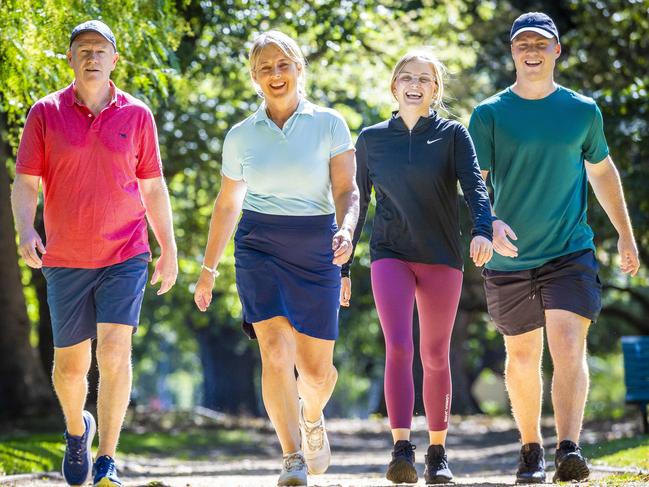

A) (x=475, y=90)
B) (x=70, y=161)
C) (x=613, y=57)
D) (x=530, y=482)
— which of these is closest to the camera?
(x=70, y=161)

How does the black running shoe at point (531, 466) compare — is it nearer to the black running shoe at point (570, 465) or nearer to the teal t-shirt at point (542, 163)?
the black running shoe at point (570, 465)

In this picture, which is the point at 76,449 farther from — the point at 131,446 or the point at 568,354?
the point at 131,446

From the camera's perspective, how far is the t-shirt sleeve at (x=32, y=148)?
693cm

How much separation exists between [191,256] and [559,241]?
16.1m

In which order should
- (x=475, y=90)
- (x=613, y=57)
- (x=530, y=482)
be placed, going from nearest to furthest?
1. (x=530, y=482)
2. (x=613, y=57)
3. (x=475, y=90)

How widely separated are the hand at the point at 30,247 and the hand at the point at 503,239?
97.4 inches

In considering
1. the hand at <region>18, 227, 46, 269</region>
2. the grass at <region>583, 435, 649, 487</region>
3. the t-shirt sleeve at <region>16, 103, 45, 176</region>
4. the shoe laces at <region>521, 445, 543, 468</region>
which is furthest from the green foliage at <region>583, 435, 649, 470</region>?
the t-shirt sleeve at <region>16, 103, 45, 176</region>

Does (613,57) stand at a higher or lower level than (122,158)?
higher

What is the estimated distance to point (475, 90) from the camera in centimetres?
2272

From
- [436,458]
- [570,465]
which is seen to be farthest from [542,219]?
[436,458]

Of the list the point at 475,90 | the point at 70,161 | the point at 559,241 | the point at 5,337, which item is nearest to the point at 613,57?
the point at 475,90

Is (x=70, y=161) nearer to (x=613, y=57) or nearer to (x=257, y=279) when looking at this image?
(x=257, y=279)

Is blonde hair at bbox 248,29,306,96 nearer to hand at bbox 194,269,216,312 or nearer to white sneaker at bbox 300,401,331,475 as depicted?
hand at bbox 194,269,216,312

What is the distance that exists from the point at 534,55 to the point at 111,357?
301 cm
